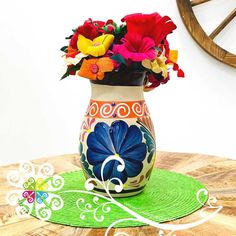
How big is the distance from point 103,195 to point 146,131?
16cm

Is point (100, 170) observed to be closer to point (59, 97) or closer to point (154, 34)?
point (154, 34)

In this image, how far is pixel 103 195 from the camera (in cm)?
82

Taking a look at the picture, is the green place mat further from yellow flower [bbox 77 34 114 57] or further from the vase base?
yellow flower [bbox 77 34 114 57]

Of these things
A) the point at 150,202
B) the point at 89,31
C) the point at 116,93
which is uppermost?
the point at 89,31

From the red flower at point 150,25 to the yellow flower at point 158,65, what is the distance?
37 mm

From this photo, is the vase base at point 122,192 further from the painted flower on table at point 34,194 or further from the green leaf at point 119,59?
the green leaf at point 119,59

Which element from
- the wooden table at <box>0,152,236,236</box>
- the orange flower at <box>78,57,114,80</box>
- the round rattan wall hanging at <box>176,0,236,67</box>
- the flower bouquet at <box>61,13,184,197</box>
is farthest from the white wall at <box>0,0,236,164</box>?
the orange flower at <box>78,57,114,80</box>

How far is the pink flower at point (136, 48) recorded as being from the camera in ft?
2.42

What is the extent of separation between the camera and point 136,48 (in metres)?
0.75

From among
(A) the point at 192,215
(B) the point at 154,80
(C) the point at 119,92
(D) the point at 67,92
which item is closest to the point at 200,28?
(D) the point at 67,92

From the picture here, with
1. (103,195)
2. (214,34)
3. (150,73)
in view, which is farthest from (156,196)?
(214,34)

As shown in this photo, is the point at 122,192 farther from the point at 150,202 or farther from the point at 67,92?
the point at 67,92

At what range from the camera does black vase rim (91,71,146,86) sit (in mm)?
792

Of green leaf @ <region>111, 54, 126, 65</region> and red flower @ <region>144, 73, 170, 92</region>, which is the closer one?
green leaf @ <region>111, 54, 126, 65</region>
